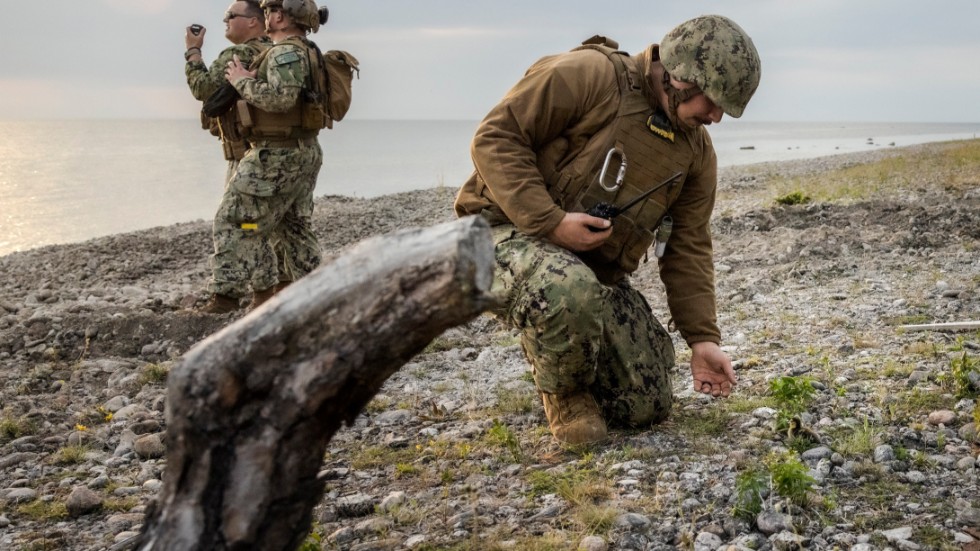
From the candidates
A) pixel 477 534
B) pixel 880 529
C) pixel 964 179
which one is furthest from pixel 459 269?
pixel 964 179

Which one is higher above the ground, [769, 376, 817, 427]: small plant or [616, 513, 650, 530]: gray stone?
[769, 376, 817, 427]: small plant

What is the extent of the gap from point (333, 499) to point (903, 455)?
2.48 meters

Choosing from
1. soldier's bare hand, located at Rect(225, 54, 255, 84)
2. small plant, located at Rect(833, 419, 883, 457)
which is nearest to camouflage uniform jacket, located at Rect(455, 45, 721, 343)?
small plant, located at Rect(833, 419, 883, 457)

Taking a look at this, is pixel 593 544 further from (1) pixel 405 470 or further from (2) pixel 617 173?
(2) pixel 617 173

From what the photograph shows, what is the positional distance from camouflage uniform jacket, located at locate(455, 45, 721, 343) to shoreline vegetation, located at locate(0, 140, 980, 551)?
2.19 feet

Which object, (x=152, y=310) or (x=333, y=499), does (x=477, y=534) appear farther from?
(x=152, y=310)

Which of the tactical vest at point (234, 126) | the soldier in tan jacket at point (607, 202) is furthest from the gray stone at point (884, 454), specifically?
the tactical vest at point (234, 126)

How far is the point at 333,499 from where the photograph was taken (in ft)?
12.7

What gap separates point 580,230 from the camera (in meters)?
4.21

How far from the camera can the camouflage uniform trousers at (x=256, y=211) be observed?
7090 mm

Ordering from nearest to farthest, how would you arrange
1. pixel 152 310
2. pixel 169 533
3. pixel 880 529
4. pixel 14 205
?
pixel 169 533 < pixel 880 529 < pixel 152 310 < pixel 14 205

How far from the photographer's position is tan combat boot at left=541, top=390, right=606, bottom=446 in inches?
167

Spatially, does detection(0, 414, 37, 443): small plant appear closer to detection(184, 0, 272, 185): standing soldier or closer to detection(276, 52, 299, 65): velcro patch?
detection(184, 0, 272, 185): standing soldier

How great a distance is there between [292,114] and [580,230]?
12.2ft
